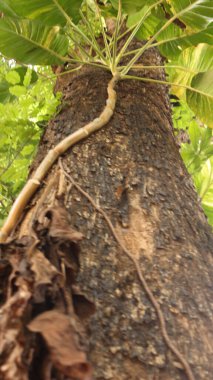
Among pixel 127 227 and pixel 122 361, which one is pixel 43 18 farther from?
pixel 122 361

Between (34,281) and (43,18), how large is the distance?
42.6 inches

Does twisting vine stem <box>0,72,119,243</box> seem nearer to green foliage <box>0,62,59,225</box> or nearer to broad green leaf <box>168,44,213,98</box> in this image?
green foliage <box>0,62,59,225</box>

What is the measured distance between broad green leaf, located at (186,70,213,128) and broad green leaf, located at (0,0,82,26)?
50 centimetres

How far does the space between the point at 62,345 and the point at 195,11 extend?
1.27 m

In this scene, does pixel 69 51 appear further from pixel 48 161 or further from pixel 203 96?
pixel 48 161

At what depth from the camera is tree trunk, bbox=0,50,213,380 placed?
61 centimetres

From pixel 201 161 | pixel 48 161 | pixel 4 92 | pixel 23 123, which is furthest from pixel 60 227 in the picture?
pixel 201 161

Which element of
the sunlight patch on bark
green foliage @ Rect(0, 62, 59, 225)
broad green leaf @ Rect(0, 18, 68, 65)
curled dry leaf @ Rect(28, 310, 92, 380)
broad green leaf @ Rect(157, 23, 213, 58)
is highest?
broad green leaf @ Rect(0, 18, 68, 65)

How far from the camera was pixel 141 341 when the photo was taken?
0.78 m

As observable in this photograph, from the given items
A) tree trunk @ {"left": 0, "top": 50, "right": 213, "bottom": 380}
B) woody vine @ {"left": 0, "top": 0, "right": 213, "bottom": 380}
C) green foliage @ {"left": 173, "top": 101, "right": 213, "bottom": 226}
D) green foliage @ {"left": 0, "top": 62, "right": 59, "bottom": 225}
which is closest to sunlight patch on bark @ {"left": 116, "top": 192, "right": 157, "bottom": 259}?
tree trunk @ {"left": 0, "top": 50, "right": 213, "bottom": 380}

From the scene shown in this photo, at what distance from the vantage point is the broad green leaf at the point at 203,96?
1.56 m

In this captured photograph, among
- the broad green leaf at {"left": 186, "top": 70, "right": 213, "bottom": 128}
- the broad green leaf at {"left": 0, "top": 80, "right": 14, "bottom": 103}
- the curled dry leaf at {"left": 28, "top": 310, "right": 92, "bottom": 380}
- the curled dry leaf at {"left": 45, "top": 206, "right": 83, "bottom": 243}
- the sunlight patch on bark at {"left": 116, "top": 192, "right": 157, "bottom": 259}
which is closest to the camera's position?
the curled dry leaf at {"left": 28, "top": 310, "right": 92, "bottom": 380}

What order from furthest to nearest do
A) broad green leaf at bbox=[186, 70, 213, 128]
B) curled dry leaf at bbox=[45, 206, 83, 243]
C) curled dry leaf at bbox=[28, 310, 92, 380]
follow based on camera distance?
broad green leaf at bbox=[186, 70, 213, 128], curled dry leaf at bbox=[45, 206, 83, 243], curled dry leaf at bbox=[28, 310, 92, 380]

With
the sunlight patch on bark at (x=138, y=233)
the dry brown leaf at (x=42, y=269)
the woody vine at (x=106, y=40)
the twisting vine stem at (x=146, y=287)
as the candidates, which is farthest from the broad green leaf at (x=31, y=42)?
the dry brown leaf at (x=42, y=269)
